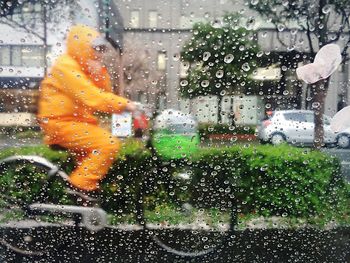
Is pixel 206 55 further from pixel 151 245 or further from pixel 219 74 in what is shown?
pixel 151 245

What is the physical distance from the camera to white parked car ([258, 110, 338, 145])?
1.97m

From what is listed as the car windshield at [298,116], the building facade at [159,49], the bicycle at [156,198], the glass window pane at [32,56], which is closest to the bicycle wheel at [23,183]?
the bicycle at [156,198]

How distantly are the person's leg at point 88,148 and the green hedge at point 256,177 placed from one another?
0.03 metres

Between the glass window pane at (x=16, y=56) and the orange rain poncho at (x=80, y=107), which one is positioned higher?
the glass window pane at (x=16, y=56)

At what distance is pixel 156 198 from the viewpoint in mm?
1959

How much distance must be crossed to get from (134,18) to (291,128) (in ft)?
2.13

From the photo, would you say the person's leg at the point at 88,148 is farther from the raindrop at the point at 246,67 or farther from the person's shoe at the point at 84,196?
the raindrop at the point at 246,67

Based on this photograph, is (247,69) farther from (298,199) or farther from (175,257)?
(175,257)

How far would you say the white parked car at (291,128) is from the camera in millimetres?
1973

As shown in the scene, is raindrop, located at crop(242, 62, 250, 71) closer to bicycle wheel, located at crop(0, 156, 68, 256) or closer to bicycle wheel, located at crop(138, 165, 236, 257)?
bicycle wheel, located at crop(138, 165, 236, 257)

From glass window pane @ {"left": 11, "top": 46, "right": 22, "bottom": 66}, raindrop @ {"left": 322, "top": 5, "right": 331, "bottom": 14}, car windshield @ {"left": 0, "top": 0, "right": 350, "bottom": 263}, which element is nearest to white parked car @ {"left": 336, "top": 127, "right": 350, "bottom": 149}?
car windshield @ {"left": 0, "top": 0, "right": 350, "bottom": 263}

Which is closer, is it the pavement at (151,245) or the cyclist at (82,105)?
the cyclist at (82,105)

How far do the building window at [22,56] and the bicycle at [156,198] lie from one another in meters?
0.32

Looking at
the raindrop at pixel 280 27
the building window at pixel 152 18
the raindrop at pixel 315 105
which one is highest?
the building window at pixel 152 18
